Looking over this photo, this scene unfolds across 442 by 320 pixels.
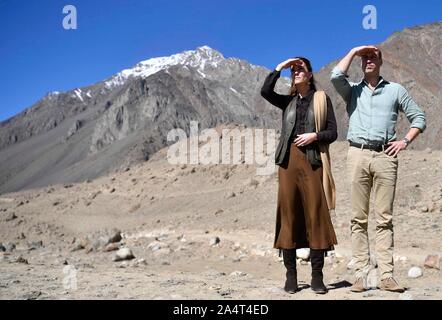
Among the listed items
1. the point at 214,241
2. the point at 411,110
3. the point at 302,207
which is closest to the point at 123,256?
the point at 214,241

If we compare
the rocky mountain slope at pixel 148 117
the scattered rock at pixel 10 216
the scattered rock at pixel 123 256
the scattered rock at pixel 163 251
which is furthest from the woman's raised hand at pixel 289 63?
the rocky mountain slope at pixel 148 117

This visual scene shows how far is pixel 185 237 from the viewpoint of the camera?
12.1 m

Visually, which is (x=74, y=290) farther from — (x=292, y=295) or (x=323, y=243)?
(x=323, y=243)

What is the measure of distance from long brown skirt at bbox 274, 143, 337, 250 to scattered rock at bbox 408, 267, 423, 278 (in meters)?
2.96

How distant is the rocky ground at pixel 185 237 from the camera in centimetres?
533

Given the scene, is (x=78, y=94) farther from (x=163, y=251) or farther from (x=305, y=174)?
(x=305, y=174)

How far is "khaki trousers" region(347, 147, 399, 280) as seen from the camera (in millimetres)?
4617

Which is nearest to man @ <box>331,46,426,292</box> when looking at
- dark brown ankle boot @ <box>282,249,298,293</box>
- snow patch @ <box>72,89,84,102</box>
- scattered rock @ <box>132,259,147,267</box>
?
dark brown ankle boot @ <box>282,249,298,293</box>

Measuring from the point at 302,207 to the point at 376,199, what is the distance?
0.70m

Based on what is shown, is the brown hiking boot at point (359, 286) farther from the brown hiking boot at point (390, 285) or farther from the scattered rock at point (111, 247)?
the scattered rock at point (111, 247)

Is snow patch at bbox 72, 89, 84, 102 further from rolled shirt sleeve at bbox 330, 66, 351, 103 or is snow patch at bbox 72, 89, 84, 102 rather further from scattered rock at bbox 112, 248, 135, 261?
rolled shirt sleeve at bbox 330, 66, 351, 103

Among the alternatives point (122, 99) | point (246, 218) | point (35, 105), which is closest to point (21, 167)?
point (122, 99)

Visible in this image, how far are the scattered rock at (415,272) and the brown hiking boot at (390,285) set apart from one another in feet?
8.68
